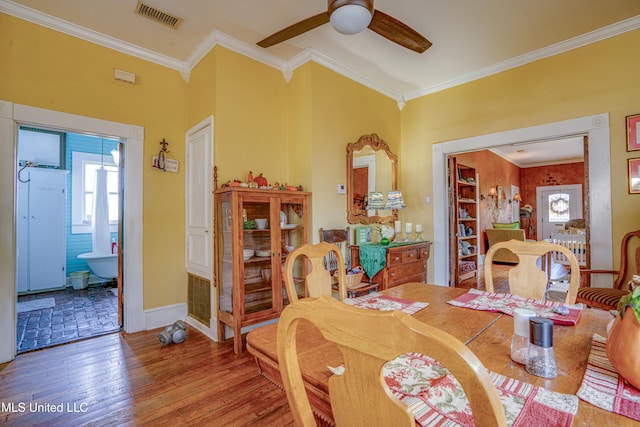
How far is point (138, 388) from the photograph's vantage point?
6.95ft

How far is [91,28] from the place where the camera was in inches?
114

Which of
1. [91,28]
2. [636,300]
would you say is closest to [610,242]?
[636,300]

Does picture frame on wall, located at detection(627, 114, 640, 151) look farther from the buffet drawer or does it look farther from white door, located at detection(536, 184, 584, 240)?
white door, located at detection(536, 184, 584, 240)

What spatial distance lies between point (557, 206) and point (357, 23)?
33.9 ft

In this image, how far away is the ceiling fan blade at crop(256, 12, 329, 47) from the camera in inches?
83.4

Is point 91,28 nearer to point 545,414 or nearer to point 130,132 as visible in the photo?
point 130,132

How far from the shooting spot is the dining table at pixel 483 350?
78 centimetres

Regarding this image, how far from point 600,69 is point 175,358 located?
4.86 meters

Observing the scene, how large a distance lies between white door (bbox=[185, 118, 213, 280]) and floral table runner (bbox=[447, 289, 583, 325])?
2400 mm

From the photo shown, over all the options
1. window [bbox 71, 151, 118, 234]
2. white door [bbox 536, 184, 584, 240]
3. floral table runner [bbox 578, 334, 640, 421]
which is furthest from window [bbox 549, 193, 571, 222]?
window [bbox 71, 151, 118, 234]

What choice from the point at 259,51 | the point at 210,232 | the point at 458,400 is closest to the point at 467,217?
the point at 259,51

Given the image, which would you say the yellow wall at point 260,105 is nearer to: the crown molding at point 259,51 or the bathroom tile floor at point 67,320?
the crown molding at point 259,51

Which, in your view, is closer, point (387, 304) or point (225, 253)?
point (387, 304)

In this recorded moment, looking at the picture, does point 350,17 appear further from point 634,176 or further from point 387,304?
point 634,176
